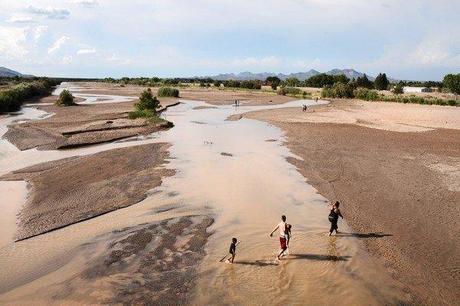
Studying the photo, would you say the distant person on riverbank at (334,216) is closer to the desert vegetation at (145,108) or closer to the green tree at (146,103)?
the desert vegetation at (145,108)

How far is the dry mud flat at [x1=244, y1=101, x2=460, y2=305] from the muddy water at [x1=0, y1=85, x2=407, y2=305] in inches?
39.7

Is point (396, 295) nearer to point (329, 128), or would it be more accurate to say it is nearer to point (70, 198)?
point (70, 198)

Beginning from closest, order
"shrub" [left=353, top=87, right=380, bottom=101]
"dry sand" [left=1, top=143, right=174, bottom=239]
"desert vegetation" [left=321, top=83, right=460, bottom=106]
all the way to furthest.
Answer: "dry sand" [left=1, top=143, right=174, bottom=239] < "desert vegetation" [left=321, top=83, right=460, bottom=106] < "shrub" [left=353, top=87, right=380, bottom=101]

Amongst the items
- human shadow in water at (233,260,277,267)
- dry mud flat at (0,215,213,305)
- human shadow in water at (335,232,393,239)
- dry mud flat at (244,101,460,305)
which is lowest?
dry mud flat at (0,215,213,305)

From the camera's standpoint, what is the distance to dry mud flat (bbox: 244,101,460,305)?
537 inches

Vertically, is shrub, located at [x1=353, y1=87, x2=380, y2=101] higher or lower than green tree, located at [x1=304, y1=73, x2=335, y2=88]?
lower

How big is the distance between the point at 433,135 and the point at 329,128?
10334 mm

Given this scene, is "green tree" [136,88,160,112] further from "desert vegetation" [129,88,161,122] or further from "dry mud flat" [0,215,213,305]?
"dry mud flat" [0,215,213,305]

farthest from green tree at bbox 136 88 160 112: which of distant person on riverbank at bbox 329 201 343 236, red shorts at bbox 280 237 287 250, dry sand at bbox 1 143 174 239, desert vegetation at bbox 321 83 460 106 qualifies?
desert vegetation at bbox 321 83 460 106

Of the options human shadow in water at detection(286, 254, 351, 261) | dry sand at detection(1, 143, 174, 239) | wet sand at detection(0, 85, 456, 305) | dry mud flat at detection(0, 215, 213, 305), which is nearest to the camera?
dry mud flat at detection(0, 215, 213, 305)

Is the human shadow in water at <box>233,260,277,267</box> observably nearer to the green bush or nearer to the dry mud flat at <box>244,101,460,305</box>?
the dry mud flat at <box>244,101,460,305</box>

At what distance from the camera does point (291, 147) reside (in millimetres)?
34188

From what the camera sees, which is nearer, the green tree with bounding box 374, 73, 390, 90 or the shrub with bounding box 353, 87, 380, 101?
the shrub with bounding box 353, 87, 380, 101

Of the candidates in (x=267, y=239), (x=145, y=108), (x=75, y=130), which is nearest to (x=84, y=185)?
(x=267, y=239)
